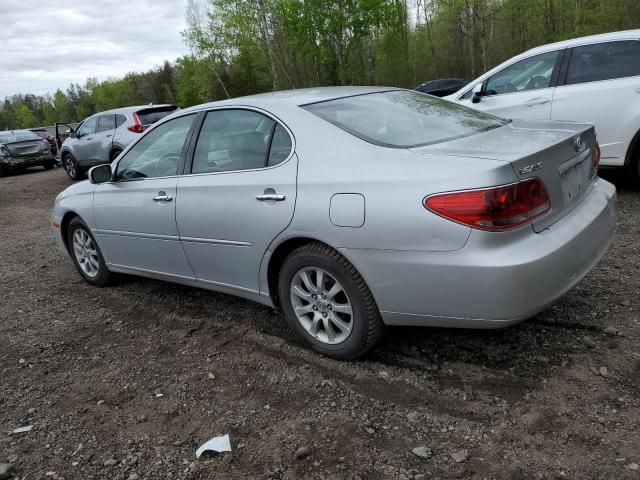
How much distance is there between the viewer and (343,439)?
2617 millimetres

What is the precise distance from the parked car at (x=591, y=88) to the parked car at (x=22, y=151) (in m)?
15.9

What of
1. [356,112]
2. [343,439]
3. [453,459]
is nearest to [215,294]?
[356,112]

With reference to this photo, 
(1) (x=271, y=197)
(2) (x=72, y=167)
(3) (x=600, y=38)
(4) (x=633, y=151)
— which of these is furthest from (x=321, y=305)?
(2) (x=72, y=167)

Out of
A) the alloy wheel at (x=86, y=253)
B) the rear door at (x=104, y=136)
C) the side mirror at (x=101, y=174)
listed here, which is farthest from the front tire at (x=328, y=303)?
the rear door at (x=104, y=136)

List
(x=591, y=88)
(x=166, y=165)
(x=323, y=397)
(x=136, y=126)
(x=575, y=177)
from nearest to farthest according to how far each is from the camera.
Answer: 1. (x=323, y=397)
2. (x=575, y=177)
3. (x=166, y=165)
4. (x=591, y=88)
5. (x=136, y=126)

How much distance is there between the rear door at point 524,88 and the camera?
6.51 m

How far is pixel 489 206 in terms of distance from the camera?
2555mm

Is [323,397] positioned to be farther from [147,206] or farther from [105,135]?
[105,135]

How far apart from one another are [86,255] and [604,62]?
5.76m

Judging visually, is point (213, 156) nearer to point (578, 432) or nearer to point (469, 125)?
point (469, 125)

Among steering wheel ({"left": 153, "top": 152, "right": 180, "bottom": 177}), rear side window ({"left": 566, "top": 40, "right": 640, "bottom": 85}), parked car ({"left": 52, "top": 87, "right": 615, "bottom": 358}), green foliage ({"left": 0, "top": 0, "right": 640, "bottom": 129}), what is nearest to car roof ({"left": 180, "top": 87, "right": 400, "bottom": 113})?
parked car ({"left": 52, "top": 87, "right": 615, "bottom": 358})

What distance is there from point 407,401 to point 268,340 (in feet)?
3.96

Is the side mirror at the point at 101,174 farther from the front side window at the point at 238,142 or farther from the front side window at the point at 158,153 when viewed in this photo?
the front side window at the point at 238,142

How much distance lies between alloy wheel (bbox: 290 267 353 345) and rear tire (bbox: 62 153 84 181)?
41.0 ft
